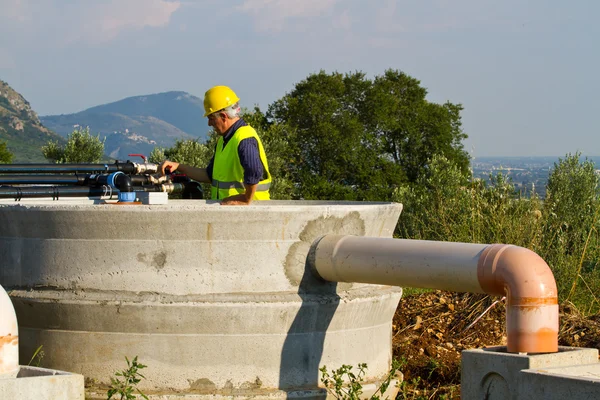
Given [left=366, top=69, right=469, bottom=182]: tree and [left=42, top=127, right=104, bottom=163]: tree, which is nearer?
[left=42, top=127, right=104, bottom=163]: tree

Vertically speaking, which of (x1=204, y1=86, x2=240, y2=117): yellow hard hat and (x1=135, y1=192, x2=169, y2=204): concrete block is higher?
(x1=204, y1=86, x2=240, y2=117): yellow hard hat

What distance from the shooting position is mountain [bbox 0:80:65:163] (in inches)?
6156

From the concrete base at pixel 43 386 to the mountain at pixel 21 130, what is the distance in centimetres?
14277

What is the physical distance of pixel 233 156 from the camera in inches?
326

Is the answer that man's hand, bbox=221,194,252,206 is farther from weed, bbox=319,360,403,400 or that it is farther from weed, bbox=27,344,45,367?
weed, bbox=27,344,45,367

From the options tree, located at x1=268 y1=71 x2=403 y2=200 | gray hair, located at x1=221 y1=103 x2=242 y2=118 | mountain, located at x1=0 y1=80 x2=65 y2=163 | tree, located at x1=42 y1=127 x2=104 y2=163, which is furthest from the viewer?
mountain, located at x1=0 y1=80 x2=65 y2=163

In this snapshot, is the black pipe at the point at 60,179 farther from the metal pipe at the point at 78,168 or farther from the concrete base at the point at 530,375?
the concrete base at the point at 530,375

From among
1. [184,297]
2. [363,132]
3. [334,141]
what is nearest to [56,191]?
[184,297]

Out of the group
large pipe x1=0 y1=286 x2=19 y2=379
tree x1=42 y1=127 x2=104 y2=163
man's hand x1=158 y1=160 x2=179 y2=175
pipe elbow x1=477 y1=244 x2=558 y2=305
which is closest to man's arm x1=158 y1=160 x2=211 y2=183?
man's hand x1=158 y1=160 x2=179 y2=175

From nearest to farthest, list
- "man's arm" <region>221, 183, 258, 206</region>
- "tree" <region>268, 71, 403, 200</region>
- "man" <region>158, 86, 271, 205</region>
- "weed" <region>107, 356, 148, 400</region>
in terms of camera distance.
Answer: "weed" <region>107, 356, 148, 400</region> < "man's arm" <region>221, 183, 258, 206</region> < "man" <region>158, 86, 271, 205</region> < "tree" <region>268, 71, 403, 200</region>

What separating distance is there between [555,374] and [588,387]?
24 centimetres

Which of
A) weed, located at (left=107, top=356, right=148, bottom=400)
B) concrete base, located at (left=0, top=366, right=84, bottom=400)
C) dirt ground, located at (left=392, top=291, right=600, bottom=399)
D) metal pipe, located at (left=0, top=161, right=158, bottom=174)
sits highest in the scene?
metal pipe, located at (left=0, top=161, right=158, bottom=174)

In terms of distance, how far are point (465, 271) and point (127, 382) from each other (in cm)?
235

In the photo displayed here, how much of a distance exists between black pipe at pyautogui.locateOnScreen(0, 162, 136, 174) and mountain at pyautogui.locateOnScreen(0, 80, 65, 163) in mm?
135286
